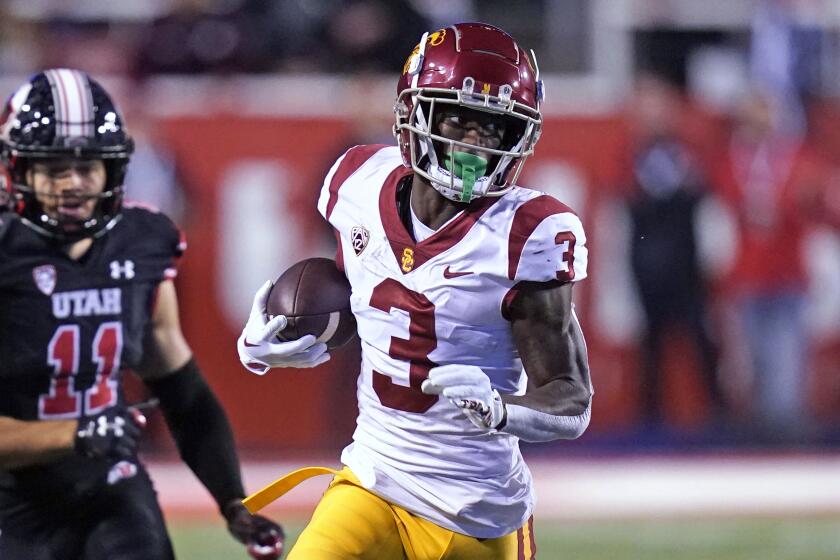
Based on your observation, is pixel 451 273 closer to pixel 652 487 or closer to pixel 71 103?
pixel 71 103

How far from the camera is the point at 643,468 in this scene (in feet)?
24.5

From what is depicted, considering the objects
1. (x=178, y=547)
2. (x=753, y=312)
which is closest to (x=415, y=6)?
(x=753, y=312)

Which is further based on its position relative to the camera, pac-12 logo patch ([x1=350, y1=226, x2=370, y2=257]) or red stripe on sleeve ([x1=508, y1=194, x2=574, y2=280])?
pac-12 logo patch ([x1=350, y1=226, x2=370, y2=257])

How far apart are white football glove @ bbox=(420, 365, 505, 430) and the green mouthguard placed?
44 centimetres

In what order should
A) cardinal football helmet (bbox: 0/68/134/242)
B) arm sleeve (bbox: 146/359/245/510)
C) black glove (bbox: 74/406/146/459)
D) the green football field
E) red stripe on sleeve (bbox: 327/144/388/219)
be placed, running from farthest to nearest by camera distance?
the green football field
arm sleeve (bbox: 146/359/245/510)
cardinal football helmet (bbox: 0/68/134/242)
red stripe on sleeve (bbox: 327/144/388/219)
black glove (bbox: 74/406/146/459)

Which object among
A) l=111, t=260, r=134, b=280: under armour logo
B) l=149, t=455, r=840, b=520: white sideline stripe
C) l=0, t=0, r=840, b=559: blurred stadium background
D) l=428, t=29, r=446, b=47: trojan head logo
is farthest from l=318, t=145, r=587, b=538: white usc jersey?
l=0, t=0, r=840, b=559: blurred stadium background

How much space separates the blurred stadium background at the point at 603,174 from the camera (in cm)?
794

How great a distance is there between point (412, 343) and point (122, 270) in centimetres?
79

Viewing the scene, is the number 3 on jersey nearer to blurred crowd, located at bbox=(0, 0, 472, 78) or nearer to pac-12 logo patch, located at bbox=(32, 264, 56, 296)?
pac-12 logo patch, located at bbox=(32, 264, 56, 296)

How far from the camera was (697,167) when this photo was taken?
834 cm

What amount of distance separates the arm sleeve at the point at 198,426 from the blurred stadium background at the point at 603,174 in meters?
3.76

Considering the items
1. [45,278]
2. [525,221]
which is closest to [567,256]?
[525,221]

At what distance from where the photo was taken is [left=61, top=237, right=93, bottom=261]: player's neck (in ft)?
11.7

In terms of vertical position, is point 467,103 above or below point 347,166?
above
